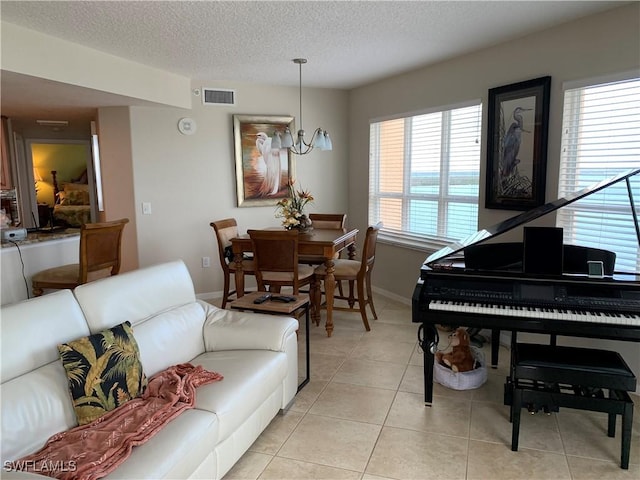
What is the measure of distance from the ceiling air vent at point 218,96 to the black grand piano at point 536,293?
331cm

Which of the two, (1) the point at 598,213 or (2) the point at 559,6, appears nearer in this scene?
(2) the point at 559,6

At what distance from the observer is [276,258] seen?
3.91m

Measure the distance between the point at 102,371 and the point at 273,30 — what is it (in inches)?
98.1

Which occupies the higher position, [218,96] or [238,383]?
[218,96]

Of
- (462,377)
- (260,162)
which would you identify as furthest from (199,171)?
(462,377)

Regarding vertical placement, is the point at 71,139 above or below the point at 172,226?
above

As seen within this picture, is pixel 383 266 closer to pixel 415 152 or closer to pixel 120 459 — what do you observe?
pixel 415 152

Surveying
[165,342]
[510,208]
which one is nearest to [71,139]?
[165,342]

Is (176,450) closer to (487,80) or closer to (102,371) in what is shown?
(102,371)

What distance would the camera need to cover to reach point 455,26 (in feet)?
10.3

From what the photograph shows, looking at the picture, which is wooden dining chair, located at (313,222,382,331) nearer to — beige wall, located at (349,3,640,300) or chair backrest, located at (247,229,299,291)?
chair backrest, located at (247,229,299,291)

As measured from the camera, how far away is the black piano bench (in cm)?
220

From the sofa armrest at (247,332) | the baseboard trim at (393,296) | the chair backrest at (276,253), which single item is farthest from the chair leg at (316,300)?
the sofa armrest at (247,332)

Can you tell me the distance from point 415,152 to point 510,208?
1445mm
